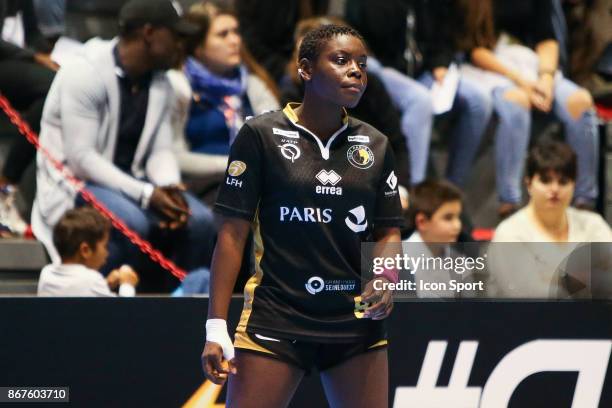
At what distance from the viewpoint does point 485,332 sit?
4.70 metres

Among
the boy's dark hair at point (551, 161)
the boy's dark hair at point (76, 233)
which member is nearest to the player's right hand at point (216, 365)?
the boy's dark hair at point (76, 233)

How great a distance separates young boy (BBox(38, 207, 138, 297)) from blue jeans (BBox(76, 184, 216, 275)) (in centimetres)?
31

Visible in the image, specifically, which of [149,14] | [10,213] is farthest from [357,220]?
[10,213]

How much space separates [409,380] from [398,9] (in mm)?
3013

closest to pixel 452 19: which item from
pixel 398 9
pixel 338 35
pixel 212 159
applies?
pixel 398 9

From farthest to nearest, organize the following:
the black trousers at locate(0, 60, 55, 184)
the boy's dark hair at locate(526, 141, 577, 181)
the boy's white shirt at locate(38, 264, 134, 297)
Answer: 1. the black trousers at locate(0, 60, 55, 184)
2. the boy's dark hair at locate(526, 141, 577, 181)
3. the boy's white shirt at locate(38, 264, 134, 297)

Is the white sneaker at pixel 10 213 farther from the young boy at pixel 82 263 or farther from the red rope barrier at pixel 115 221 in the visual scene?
the young boy at pixel 82 263

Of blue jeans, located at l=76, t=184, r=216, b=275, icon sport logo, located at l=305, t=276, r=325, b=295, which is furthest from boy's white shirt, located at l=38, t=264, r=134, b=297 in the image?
icon sport logo, located at l=305, t=276, r=325, b=295

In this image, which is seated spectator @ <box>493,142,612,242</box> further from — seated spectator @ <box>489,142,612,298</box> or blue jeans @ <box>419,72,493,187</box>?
blue jeans @ <box>419,72,493,187</box>

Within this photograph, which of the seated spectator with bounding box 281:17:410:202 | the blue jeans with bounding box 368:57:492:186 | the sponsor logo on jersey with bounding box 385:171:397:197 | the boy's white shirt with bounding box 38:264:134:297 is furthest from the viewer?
the blue jeans with bounding box 368:57:492:186

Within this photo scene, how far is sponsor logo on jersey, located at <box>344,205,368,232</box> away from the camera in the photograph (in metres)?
3.57

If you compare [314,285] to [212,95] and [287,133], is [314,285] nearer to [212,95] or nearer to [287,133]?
[287,133]

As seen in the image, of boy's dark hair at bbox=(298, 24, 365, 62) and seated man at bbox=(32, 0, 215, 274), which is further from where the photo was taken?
seated man at bbox=(32, 0, 215, 274)

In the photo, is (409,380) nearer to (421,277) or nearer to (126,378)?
(421,277)
